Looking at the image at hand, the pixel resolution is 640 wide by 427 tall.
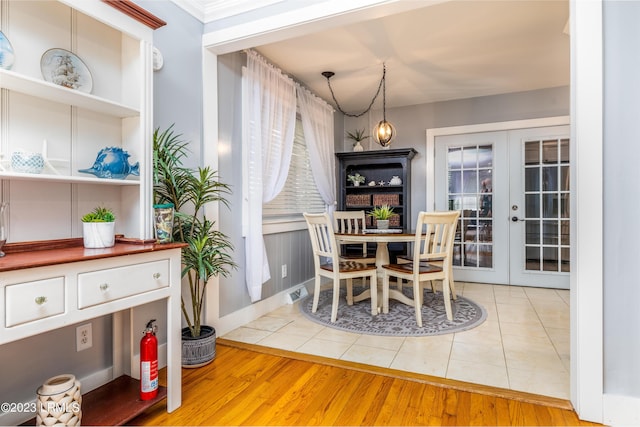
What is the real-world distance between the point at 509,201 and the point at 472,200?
44cm

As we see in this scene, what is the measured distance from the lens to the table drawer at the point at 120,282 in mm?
1372

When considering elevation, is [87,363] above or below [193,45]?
below

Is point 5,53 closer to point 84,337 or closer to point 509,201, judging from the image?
point 84,337

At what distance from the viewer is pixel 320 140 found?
4414 millimetres

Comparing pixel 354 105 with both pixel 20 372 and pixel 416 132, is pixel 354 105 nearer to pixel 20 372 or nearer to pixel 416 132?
pixel 416 132

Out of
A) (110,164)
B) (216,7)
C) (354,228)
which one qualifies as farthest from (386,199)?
(110,164)

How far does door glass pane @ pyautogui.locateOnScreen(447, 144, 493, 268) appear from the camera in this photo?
4715 mm

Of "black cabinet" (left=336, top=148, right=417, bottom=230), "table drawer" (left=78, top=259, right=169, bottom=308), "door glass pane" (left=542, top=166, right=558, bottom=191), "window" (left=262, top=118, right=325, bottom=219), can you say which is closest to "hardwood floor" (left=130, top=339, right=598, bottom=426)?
"table drawer" (left=78, top=259, right=169, bottom=308)

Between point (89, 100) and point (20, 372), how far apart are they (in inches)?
50.0

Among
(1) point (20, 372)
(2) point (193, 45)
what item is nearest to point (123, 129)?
(2) point (193, 45)

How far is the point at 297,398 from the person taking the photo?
1870mm

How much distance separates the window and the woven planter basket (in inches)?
61.9

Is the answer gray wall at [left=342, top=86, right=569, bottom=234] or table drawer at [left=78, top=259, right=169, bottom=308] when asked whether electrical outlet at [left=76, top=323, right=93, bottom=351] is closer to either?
table drawer at [left=78, top=259, right=169, bottom=308]

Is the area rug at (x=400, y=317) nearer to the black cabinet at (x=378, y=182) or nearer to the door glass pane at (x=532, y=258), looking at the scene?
the door glass pane at (x=532, y=258)
